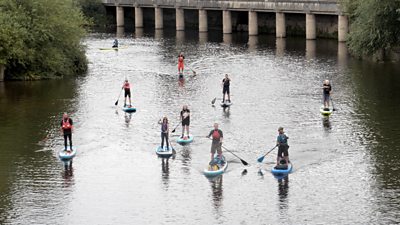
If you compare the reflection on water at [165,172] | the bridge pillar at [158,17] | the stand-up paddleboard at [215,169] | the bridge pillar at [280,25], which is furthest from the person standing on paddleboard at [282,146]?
the bridge pillar at [158,17]

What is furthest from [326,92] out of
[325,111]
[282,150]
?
[282,150]

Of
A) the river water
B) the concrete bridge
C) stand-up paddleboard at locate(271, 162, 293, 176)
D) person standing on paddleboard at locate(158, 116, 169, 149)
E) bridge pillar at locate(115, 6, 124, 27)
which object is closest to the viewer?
the river water

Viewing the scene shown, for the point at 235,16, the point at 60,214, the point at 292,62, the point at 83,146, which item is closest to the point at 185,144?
the point at 83,146

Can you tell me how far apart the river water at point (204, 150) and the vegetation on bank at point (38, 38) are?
5.81 feet

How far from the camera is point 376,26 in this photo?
6106cm

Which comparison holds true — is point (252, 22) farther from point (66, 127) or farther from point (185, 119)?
point (66, 127)

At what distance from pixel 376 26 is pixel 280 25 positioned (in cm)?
3713

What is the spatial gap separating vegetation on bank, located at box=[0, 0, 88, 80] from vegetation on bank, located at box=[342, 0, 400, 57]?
20459mm

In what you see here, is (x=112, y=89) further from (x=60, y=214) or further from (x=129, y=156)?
(x=60, y=214)

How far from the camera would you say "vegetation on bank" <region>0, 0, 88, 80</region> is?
59469 millimetres

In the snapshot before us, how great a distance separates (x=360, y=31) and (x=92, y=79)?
19.0 metres

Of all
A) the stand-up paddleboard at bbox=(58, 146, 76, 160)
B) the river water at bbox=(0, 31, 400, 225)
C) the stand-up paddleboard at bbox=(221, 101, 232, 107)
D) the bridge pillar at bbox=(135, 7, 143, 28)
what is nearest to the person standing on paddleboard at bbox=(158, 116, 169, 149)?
the river water at bbox=(0, 31, 400, 225)

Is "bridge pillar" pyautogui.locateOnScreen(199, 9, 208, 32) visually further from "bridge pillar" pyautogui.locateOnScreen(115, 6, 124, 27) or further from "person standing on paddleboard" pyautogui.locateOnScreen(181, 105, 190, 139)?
"person standing on paddleboard" pyautogui.locateOnScreen(181, 105, 190, 139)

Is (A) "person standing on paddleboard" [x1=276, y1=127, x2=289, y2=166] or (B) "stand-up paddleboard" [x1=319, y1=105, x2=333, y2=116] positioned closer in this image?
(A) "person standing on paddleboard" [x1=276, y1=127, x2=289, y2=166]
